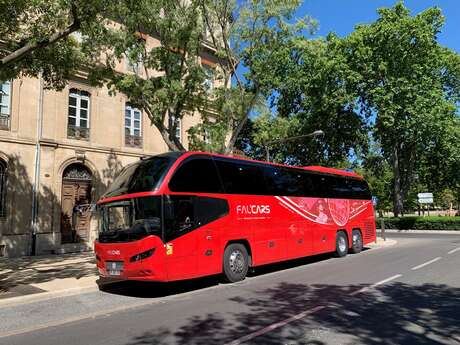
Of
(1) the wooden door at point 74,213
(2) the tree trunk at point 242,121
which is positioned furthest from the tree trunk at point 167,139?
(1) the wooden door at point 74,213

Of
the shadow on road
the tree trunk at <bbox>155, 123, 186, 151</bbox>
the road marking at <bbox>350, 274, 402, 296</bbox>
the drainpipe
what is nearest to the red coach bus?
the shadow on road

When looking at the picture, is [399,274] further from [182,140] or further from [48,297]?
[182,140]

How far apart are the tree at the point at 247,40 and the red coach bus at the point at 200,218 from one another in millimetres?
4338

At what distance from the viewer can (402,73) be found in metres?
30.9

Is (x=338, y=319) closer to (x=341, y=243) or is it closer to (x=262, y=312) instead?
(x=262, y=312)

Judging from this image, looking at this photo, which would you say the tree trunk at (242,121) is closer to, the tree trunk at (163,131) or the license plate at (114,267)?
the tree trunk at (163,131)

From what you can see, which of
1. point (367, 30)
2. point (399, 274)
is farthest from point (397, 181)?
point (399, 274)

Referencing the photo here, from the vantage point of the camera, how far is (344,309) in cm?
710

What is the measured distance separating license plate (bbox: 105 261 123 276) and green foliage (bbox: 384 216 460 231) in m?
32.3

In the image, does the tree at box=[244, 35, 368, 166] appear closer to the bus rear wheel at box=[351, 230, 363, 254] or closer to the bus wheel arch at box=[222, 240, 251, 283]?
the bus rear wheel at box=[351, 230, 363, 254]

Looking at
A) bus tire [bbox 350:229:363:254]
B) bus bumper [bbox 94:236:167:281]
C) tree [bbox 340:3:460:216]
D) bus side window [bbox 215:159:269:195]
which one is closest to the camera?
bus bumper [bbox 94:236:167:281]

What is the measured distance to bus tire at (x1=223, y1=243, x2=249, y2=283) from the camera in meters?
10.6

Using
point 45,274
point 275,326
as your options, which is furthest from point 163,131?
point 275,326

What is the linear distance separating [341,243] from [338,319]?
33.5ft
